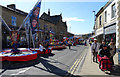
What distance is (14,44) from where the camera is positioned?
10.3 metres

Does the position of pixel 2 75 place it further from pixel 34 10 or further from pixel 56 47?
pixel 56 47

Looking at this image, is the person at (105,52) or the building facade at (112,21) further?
the building facade at (112,21)

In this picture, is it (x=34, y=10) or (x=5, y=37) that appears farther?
(x=5, y=37)

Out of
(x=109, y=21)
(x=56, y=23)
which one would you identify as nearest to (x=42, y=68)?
(x=109, y=21)

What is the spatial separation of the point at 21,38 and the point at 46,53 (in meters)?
11.8

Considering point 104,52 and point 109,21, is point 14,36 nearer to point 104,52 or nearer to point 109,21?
point 104,52

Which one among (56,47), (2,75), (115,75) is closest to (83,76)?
(115,75)

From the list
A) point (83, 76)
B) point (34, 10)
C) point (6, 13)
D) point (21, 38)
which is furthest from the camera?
point (21, 38)

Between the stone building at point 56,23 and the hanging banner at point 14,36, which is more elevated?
the stone building at point 56,23

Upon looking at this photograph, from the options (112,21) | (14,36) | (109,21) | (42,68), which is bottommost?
(42,68)

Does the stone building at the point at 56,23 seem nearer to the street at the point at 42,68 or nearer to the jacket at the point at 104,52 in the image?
the street at the point at 42,68

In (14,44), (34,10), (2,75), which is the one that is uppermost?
(34,10)

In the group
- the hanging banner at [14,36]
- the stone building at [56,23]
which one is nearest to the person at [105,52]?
the hanging banner at [14,36]

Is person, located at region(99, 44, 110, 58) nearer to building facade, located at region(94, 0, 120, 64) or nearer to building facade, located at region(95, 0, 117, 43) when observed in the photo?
building facade, located at region(94, 0, 120, 64)
